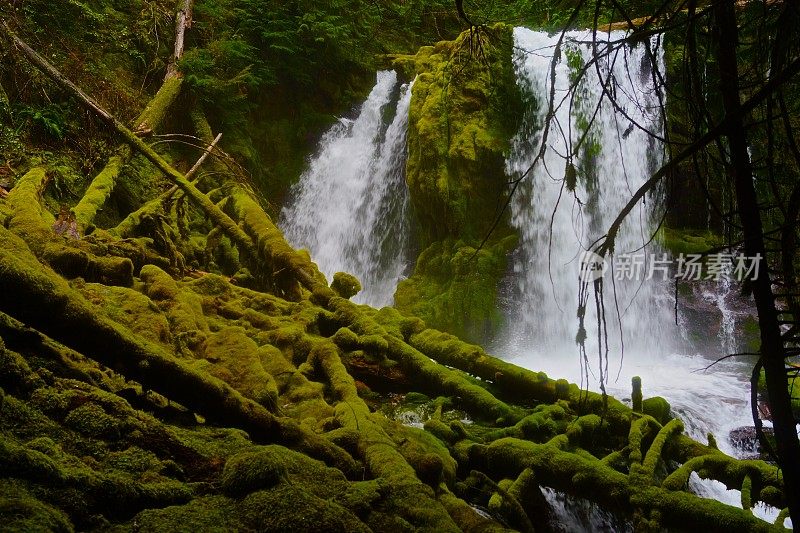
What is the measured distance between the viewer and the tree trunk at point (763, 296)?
1519 mm

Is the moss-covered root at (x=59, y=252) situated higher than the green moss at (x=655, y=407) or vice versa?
the moss-covered root at (x=59, y=252)

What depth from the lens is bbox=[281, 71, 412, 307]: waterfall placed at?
13602 mm

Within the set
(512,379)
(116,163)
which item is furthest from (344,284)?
(116,163)

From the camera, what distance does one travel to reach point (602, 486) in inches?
130

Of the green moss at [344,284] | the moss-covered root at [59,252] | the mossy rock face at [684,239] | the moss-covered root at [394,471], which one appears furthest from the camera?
the mossy rock face at [684,239]

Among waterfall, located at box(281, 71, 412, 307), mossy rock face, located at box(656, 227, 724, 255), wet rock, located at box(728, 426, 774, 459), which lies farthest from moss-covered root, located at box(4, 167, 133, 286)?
mossy rock face, located at box(656, 227, 724, 255)

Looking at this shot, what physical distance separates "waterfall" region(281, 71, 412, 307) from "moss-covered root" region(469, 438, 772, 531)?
917cm

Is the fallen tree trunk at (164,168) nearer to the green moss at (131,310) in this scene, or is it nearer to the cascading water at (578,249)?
the green moss at (131,310)

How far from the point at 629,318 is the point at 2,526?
12.1 m

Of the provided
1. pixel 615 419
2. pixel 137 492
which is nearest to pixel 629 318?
pixel 615 419

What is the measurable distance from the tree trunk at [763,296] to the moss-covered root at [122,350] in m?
1.90

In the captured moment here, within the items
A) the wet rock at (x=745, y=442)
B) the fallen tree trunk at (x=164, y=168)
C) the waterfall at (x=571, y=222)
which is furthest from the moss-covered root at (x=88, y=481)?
the waterfall at (x=571, y=222)

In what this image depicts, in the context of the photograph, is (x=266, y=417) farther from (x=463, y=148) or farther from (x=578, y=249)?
(x=578, y=249)

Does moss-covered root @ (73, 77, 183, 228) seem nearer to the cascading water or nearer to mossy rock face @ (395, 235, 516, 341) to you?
mossy rock face @ (395, 235, 516, 341)
